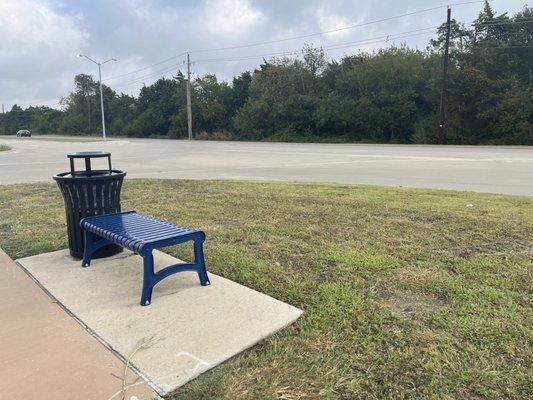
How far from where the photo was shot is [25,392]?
2451mm

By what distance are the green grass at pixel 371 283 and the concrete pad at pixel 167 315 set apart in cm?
15

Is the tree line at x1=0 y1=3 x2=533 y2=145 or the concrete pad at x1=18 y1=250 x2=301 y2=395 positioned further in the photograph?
the tree line at x1=0 y1=3 x2=533 y2=145

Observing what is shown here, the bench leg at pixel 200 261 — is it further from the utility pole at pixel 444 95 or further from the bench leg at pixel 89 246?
the utility pole at pixel 444 95

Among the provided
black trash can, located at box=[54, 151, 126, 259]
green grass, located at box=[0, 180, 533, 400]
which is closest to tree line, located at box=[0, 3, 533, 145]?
green grass, located at box=[0, 180, 533, 400]

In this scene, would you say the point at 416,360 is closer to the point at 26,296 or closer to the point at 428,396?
the point at 428,396

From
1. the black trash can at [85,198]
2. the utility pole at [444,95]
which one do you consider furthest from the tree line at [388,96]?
the black trash can at [85,198]

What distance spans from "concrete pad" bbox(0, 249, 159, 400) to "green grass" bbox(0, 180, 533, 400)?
0.45 meters

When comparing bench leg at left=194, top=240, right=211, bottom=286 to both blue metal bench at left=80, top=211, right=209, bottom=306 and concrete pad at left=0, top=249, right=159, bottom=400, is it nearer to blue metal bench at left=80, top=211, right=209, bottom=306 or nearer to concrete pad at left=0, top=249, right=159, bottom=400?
blue metal bench at left=80, top=211, right=209, bottom=306

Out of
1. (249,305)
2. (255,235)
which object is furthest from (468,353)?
(255,235)

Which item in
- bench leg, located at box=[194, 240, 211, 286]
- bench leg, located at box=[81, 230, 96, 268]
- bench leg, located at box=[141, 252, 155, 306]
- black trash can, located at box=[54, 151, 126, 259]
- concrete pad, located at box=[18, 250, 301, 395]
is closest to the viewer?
concrete pad, located at box=[18, 250, 301, 395]

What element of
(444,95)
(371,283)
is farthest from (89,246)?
(444,95)

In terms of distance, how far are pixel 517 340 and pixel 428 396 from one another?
91 cm

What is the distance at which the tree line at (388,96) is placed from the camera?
3309 centimetres

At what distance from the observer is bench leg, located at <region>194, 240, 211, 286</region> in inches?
149
